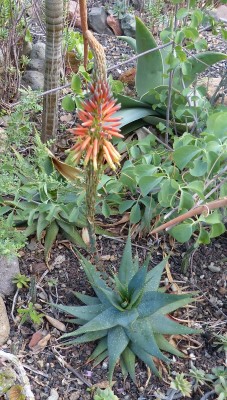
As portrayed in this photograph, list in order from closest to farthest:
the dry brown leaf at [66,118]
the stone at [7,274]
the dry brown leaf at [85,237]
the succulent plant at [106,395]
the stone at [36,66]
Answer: the succulent plant at [106,395] → the stone at [7,274] → the dry brown leaf at [85,237] → the dry brown leaf at [66,118] → the stone at [36,66]

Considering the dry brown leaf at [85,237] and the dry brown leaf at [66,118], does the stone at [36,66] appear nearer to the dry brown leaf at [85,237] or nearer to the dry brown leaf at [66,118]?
the dry brown leaf at [66,118]

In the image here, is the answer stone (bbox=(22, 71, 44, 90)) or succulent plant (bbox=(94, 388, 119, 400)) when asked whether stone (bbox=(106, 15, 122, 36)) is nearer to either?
stone (bbox=(22, 71, 44, 90))

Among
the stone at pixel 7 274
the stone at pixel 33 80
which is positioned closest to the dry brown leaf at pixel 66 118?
the stone at pixel 33 80

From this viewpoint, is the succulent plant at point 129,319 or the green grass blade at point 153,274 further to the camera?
the green grass blade at point 153,274

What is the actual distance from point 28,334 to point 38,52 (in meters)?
1.90

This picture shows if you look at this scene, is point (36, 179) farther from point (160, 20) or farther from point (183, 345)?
point (160, 20)

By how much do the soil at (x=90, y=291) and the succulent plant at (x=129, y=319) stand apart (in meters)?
0.07

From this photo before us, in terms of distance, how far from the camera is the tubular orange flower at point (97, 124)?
1.29 m

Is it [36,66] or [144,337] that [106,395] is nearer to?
→ [144,337]

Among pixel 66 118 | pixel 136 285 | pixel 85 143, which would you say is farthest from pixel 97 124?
pixel 66 118

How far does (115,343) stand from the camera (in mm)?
1808

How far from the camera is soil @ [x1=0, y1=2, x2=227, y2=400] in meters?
1.86

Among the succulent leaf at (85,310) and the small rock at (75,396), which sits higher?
the succulent leaf at (85,310)

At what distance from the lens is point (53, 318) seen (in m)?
2.01
